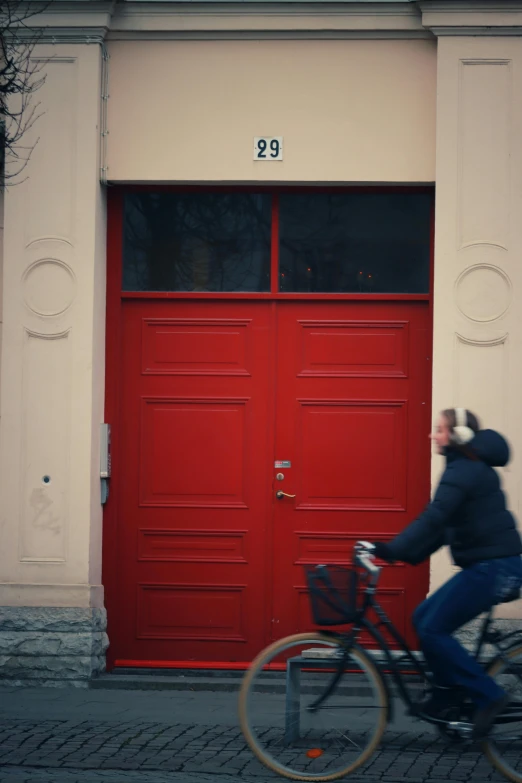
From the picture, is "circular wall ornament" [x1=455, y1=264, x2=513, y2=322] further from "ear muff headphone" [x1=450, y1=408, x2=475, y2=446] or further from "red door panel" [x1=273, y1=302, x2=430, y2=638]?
"ear muff headphone" [x1=450, y1=408, x2=475, y2=446]

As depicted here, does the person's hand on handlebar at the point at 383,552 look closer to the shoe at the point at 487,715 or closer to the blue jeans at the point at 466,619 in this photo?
the blue jeans at the point at 466,619

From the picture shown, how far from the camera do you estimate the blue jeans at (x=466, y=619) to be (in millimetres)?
5141

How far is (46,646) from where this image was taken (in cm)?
784

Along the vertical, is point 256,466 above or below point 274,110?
below

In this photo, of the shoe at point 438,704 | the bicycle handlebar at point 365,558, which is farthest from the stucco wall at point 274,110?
the shoe at point 438,704

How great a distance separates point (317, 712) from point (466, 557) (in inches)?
42.4

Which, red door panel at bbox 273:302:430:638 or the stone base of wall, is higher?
red door panel at bbox 273:302:430:638

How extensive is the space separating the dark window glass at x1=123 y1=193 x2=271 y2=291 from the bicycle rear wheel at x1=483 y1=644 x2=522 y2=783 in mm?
3814

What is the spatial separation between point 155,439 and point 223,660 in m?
1.75

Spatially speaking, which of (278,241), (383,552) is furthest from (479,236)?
(383,552)

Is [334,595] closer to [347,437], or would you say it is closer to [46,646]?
[347,437]

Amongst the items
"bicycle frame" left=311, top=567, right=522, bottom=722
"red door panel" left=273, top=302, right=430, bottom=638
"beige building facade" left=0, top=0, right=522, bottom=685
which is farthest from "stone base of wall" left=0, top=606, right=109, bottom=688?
"bicycle frame" left=311, top=567, right=522, bottom=722

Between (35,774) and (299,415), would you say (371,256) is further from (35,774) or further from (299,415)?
(35,774)

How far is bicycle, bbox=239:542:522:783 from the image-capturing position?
5.25 meters
